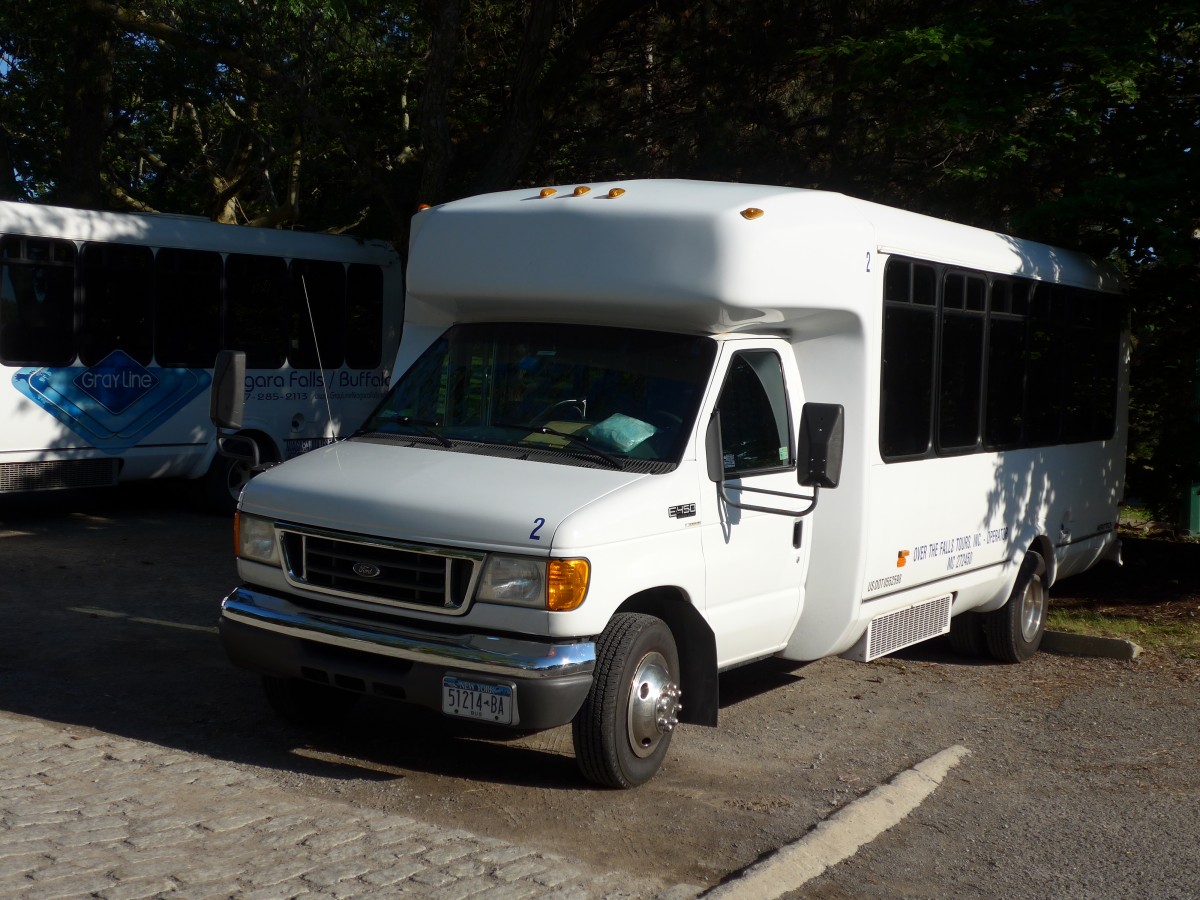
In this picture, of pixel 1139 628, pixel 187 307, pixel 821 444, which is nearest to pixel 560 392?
pixel 821 444

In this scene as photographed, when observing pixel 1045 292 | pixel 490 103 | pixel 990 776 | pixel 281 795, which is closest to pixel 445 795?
pixel 281 795

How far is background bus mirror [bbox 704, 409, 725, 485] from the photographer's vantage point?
255 inches

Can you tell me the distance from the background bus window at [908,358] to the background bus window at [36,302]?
29.3 feet

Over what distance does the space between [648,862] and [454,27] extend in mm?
11417

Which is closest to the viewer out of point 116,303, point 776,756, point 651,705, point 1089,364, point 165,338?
point 651,705

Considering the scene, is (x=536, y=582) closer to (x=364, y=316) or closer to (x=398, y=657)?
(x=398, y=657)

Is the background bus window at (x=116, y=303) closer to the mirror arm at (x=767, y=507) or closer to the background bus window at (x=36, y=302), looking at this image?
the background bus window at (x=36, y=302)

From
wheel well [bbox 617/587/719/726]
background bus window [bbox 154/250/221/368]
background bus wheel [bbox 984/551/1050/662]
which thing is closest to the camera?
wheel well [bbox 617/587/719/726]

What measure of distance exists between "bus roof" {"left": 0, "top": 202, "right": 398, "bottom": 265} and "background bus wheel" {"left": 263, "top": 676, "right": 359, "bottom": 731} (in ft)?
26.7

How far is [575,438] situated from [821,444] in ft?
3.65

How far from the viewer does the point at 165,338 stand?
14547 mm

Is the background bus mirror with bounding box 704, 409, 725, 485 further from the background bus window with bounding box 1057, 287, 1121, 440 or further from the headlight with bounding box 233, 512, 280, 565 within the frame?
the background bus window with bounding box 1057, 287, 1121, 440

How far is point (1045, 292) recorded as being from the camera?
32.2ft

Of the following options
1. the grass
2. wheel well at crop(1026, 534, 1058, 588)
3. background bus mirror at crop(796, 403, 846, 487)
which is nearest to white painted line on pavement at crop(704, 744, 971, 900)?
background bus mirror at crop(796, 403, 846, 487)
